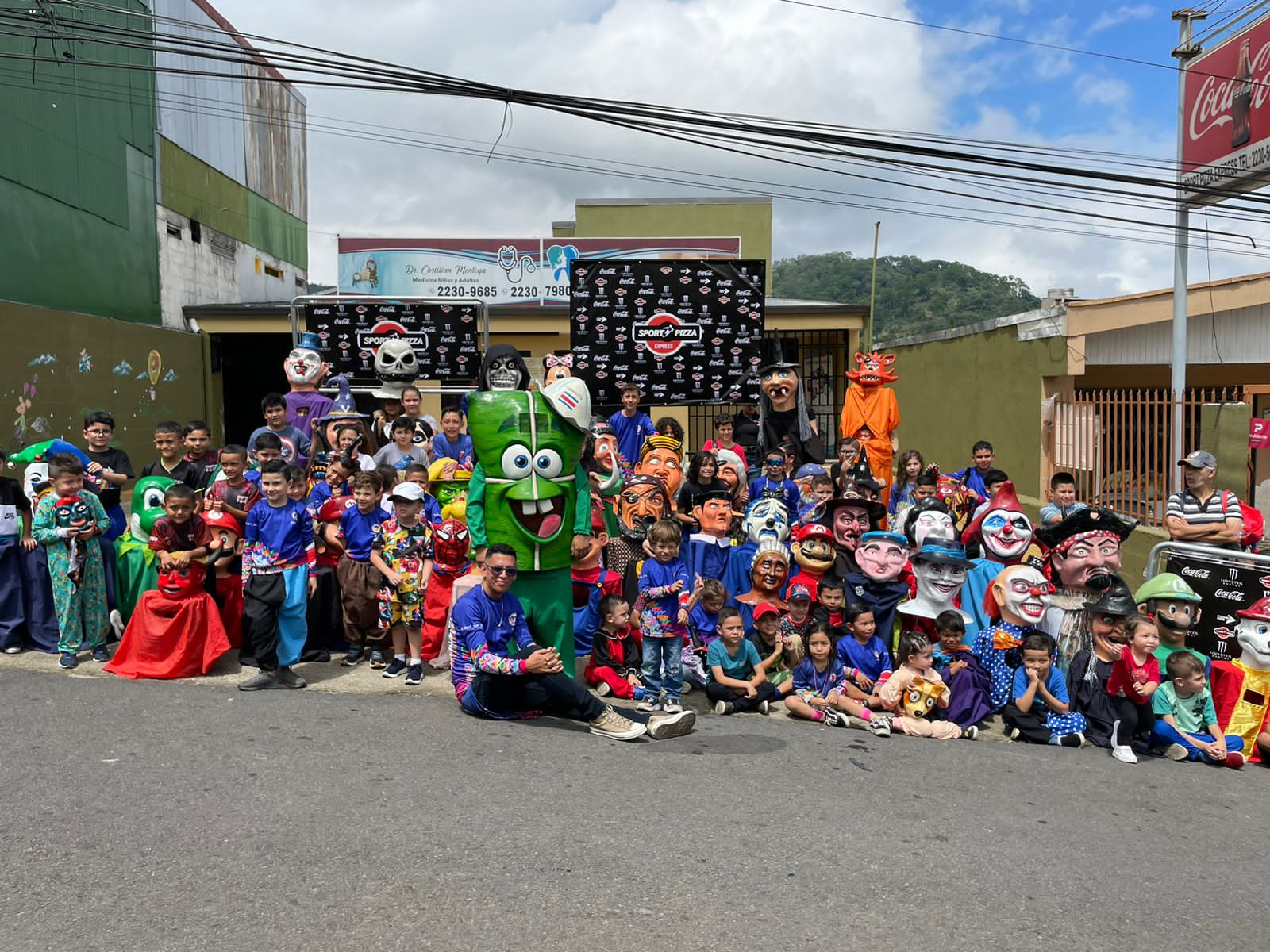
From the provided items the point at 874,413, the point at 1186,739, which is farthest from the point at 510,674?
the point at 874,413

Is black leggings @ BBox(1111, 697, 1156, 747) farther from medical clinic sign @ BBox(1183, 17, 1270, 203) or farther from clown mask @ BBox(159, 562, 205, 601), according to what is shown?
medical clinic sign @ BBox(1183, 17, 1270, 203)

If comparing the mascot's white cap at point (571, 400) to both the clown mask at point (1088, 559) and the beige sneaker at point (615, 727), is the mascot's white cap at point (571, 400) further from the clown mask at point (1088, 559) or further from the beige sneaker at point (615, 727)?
the clown mask at point (1088, 559)

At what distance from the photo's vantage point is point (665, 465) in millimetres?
7602

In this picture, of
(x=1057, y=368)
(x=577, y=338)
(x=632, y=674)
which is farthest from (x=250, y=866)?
(x=1057, y=368)

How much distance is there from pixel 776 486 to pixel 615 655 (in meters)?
2.16

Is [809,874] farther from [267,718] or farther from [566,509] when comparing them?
[267,718]

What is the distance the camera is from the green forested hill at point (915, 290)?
59.8 metres

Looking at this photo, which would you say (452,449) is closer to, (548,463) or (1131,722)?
(548,463)

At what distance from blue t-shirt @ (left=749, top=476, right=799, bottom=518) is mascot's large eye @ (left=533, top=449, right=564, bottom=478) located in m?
2.23

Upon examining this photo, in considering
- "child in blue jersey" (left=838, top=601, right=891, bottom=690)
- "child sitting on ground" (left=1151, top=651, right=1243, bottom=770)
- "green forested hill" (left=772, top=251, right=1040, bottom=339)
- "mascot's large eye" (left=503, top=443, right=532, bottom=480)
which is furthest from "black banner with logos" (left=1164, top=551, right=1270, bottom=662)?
"green forested hill" (left=772, top=251, right=1040, bottom=339)

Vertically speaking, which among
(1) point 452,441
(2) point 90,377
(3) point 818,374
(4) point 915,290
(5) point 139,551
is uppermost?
Answer: (4) point 915,290

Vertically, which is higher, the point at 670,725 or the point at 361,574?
the point at 361,574

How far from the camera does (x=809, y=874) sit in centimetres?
367

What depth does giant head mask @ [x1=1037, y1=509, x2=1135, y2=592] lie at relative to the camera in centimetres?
595
